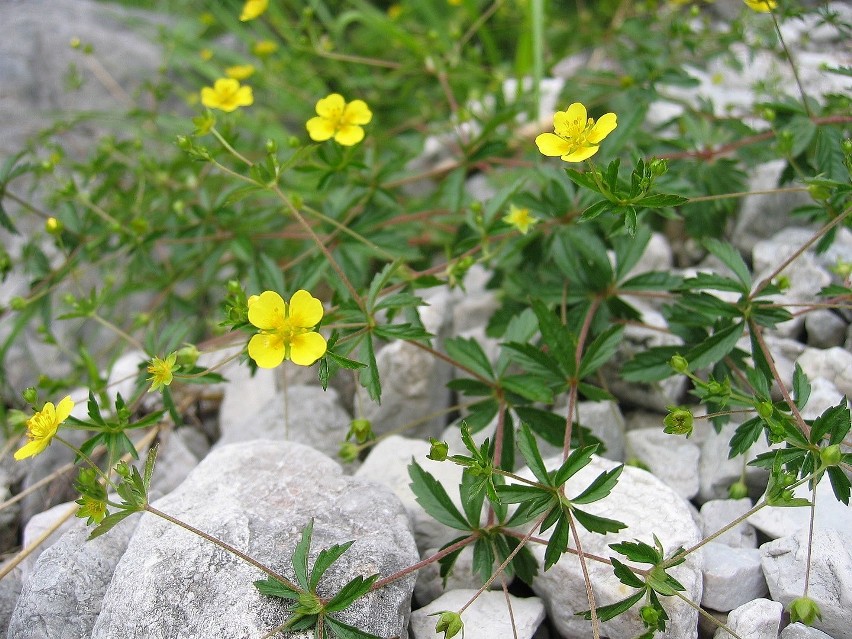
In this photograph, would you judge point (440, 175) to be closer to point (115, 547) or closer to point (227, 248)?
point (227, 248)

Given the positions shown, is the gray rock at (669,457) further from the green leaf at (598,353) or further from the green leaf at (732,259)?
the green leaf at (732,259)

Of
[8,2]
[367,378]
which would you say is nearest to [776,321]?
[367,378]

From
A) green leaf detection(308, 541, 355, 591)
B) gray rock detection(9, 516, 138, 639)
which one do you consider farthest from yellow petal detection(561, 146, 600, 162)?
gray rock detection(9, 516, 138, 639)

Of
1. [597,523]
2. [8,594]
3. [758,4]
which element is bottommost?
[8,594]

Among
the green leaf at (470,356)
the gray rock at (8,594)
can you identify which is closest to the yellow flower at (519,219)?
the green leaf at (470,356)

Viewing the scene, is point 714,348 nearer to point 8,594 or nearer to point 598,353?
point 598,353

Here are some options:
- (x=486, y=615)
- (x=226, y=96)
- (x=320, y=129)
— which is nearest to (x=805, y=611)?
(x=486, y=615)

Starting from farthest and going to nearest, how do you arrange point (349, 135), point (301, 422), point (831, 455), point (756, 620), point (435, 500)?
1. point (301, 422)
2. point (349, 135)
3. point (435, 500)
4. point (756, 620)
5. point (831, 455)
